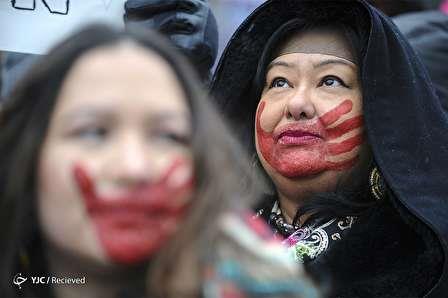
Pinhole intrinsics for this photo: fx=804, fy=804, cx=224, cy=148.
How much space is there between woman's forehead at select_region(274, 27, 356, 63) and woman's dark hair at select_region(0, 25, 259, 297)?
0.97 metres

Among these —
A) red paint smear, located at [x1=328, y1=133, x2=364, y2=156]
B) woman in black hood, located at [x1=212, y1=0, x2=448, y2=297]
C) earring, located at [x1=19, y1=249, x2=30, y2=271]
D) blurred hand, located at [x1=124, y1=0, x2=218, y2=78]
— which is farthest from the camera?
blurred hand, located at [x1=124, y1=0, x2=218, y2=78]

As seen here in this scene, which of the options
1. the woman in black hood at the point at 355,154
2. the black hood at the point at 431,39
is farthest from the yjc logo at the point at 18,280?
the black hood at the point at 431,39

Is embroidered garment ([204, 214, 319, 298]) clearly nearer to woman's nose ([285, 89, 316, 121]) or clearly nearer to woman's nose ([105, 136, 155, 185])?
woman's nose ([105, 136, 155, 185])

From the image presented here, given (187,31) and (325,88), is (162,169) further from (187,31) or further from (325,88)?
(187,31)

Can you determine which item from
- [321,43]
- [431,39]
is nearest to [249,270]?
[321,43]

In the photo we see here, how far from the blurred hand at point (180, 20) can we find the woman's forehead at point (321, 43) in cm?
26

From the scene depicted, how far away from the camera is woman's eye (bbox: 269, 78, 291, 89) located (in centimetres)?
214

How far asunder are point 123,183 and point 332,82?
113 cm

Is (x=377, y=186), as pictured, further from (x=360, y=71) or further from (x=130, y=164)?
(x=130, y=164)

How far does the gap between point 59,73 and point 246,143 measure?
114 cm

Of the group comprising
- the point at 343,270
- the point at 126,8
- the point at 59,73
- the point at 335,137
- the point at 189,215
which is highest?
the point at 59,73

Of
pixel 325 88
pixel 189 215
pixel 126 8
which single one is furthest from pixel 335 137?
pixel 189 215

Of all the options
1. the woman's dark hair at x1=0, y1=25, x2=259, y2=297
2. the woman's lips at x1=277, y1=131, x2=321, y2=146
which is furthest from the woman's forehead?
the woman's dark hair at x1=0, y1=25, x2=259, y2=297

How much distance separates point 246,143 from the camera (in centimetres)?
226
